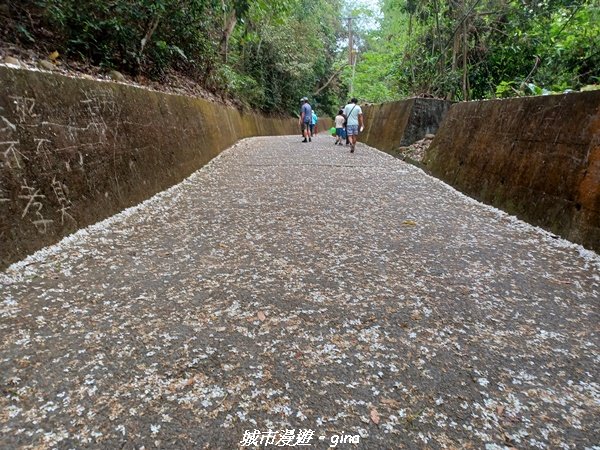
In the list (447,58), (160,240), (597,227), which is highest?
(447,58)

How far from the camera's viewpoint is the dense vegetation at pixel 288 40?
5418 millimetres

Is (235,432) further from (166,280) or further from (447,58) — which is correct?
(447,58)

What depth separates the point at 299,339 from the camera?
6.89ft

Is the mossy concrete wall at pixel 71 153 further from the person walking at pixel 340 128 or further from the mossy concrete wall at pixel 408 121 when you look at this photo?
the person walking at pixel 340 128

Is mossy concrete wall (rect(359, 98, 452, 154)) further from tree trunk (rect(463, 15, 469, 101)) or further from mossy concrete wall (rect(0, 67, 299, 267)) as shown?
mossy concrete wall (rect(0, 67, 299, 267))

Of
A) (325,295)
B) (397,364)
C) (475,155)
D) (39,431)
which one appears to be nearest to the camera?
(39,431)

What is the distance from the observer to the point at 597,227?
3.20 m

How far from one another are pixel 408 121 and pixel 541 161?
674 centimetres

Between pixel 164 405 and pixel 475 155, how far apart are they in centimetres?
537

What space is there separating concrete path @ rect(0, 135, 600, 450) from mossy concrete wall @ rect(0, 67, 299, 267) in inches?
9.8

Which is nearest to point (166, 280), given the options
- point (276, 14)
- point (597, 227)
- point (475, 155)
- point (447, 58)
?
point (597, 227)

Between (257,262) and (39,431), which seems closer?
(39,431)

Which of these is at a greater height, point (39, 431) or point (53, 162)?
point (53, 162)

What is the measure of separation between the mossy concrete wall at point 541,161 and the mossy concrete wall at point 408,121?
416 centimetres
